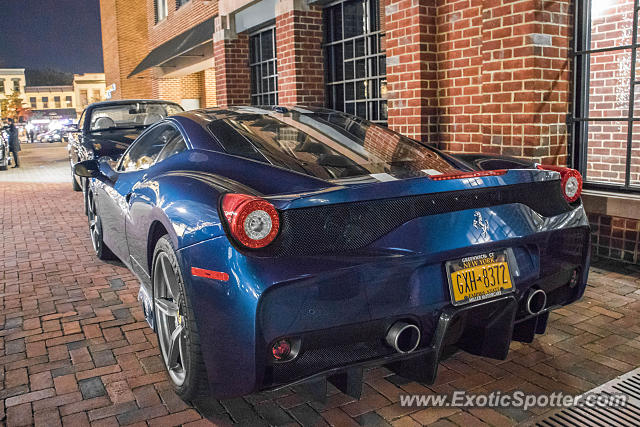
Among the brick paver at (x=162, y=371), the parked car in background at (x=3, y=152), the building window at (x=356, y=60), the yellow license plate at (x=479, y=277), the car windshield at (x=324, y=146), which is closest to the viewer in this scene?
the yellow license plate at (x=479, y=277)

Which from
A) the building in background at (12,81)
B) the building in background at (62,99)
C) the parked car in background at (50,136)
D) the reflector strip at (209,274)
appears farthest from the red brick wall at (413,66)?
the building in background at (12,81)

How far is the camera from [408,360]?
2727 millimetres

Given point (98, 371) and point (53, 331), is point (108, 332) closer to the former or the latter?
point (53, 331)

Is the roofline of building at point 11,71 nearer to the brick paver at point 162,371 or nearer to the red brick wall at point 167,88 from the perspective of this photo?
the red brick wall at point 167,88

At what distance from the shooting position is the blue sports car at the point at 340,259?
2361 millimetres

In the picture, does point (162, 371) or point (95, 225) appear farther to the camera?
point (95, 225)

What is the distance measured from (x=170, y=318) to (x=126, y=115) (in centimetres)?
773

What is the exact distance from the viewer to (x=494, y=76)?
219 inches

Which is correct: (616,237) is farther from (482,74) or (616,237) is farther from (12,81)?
(12,81)

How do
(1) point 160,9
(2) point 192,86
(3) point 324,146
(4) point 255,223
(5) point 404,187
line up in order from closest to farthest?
(4) point 255,223, (5) point 404,187, (3) point 324,146, (1) point 160,9, (2) point 192,86

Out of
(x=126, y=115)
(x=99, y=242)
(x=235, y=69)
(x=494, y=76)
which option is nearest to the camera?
(x=494, y=76)

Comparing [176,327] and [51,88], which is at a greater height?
[51,88]

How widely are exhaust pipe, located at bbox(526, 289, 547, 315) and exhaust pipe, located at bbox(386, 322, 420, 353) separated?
0.70 meters

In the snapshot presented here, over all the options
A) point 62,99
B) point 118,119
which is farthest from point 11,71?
point 118,119
